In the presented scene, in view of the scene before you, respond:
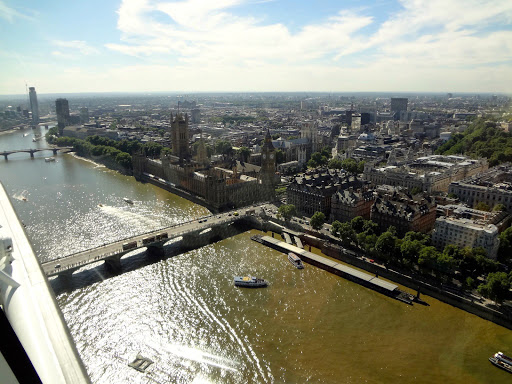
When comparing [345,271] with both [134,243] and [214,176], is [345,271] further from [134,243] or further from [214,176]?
[214,176]

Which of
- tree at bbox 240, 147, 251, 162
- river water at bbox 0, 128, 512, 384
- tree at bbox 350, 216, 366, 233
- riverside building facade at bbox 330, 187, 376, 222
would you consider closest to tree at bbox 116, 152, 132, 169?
tree at bbox 240, 147, 251, 162

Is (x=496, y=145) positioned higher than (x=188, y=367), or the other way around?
(x=496, y=145)

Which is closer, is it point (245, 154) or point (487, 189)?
point (487, 189)

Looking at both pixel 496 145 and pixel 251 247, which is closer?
pixel 251 247

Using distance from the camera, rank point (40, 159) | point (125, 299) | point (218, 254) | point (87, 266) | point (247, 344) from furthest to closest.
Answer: point (40, 159) → point (218, 254) → point (87, 266) → point (125, 299) → point (247, 344)

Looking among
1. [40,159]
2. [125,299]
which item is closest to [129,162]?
[40,159]

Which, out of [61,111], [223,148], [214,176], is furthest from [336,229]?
[61,111]

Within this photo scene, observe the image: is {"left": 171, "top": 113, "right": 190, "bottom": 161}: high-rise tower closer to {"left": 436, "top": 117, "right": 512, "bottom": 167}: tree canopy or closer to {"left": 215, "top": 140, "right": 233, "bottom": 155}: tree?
{"left": 215, "top": 140, "right": 233, "bottom": 155}: tree

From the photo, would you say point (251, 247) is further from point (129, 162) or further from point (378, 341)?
point (129, 162)
